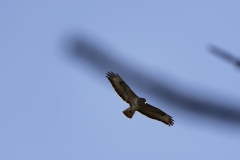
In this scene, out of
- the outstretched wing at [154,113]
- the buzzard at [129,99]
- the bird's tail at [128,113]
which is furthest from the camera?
the outstretched wing at [154,113]

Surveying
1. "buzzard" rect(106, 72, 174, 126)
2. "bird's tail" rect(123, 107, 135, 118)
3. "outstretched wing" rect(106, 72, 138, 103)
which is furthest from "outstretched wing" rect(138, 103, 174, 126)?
"outstretched wing" rect(106, 72, 138, 103)

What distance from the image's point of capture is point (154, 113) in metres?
11.4

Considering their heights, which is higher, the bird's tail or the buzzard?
the buzzard

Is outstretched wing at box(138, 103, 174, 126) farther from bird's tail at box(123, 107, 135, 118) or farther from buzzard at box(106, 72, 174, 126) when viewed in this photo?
bird's tail at box(123, 107, 135, 118)

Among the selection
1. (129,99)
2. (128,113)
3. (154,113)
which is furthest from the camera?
(154,113)

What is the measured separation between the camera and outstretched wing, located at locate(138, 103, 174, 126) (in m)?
11.1

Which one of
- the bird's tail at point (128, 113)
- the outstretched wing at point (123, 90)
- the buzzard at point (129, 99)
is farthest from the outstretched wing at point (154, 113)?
the outstretched wing at point (123, 90)

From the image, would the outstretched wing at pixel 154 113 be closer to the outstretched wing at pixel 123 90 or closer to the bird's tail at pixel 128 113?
the bird's tail at pixel 128 113

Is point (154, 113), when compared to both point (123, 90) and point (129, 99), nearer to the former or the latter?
point (129, 99)

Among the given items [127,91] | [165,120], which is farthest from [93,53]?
[165,120]

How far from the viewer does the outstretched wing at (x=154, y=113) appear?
11.1 m

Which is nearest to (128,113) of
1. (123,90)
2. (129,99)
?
(129,99)

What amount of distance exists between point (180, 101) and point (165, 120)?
1023cm

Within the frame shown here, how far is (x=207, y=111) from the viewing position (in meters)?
1.50
